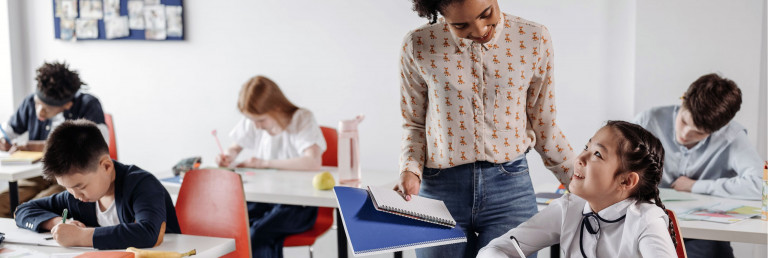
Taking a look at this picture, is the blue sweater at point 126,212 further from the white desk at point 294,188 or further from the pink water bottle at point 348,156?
the pink water bottle at point 348,156

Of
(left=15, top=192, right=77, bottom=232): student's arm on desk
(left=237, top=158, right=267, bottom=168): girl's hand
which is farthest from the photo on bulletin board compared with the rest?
(left=15, top=192, right=77, bottom=232): student's arm on desk

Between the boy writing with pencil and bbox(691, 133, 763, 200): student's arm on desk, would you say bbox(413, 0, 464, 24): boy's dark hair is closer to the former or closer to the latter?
bbox(691, 133, 763, 200): student's arm on desk

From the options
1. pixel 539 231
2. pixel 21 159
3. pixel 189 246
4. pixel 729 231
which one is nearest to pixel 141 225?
pixel 189 246

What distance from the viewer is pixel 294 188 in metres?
2.91

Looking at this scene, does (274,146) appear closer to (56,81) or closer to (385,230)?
(56,81)

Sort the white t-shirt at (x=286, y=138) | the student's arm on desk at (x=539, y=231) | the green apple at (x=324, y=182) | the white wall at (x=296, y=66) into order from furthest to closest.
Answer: the white wall at (x=296, y=66) → the white t-shirt at (x=286, y=138) → the green apple at (x=324, y=182) → the student's arm on desk at (x=539, y=231)

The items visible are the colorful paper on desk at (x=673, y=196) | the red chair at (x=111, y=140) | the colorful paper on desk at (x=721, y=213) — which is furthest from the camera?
the red chair at (x=111, y=140)

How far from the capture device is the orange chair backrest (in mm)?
3551

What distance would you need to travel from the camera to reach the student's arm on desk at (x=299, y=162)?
333 centimetres

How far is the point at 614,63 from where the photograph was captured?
3.52 meters

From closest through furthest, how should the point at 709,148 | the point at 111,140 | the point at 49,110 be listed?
the point at 709,148, the point at 49,110, the point at 111,140

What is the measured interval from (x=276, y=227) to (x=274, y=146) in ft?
2.02

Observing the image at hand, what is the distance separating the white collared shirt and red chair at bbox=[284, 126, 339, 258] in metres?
1.62

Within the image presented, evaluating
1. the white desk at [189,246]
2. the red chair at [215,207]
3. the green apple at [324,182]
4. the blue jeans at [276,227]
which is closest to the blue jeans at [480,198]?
the white desk at [189,246]
